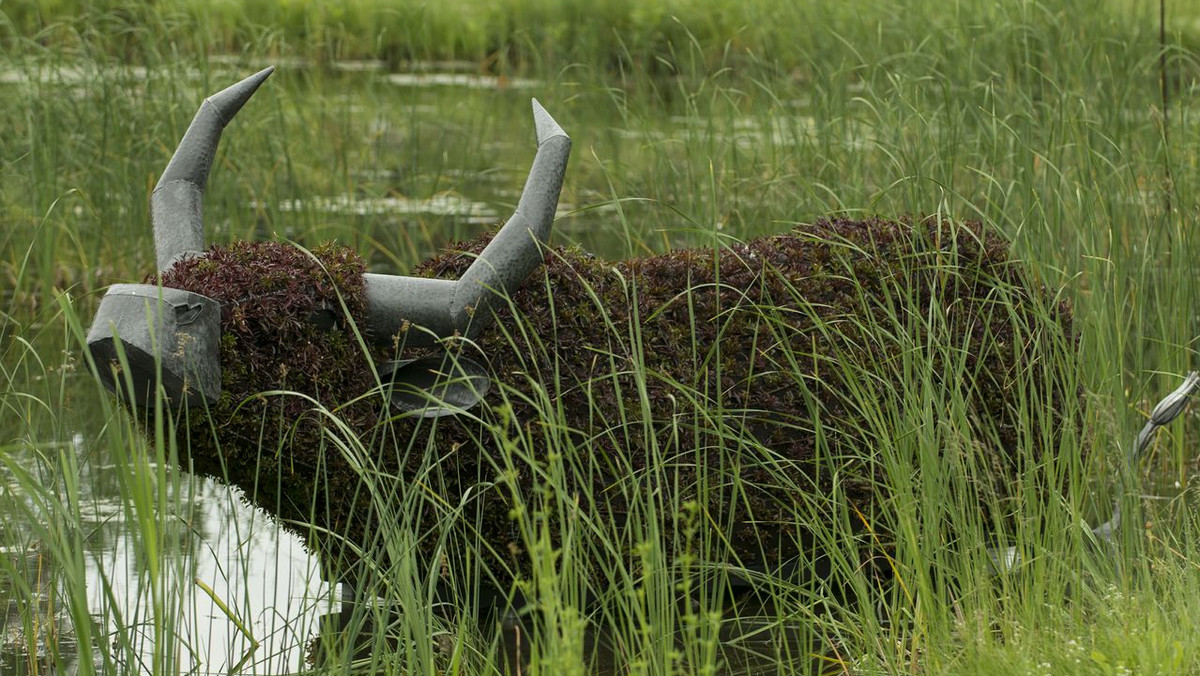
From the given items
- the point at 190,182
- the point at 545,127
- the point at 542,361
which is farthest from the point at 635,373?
the point at 190,182

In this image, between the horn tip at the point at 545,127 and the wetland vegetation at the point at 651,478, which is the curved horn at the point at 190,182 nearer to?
the wetland vegetation at the point at 651,478

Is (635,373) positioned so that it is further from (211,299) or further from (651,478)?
(211,299)

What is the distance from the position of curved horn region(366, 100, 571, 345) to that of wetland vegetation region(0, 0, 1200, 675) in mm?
177

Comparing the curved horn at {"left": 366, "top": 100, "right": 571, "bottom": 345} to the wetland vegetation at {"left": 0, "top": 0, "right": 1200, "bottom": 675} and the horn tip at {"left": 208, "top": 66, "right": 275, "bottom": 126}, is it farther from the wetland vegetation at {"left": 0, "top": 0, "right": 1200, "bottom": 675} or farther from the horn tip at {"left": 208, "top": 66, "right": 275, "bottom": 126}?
the horn tip at {"left": 208, "top": 66, "right": 275, "bottom": 126}

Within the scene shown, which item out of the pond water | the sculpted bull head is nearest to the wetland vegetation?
the pond water

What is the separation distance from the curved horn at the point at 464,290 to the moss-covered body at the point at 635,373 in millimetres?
51

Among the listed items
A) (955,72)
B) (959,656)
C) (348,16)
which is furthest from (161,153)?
(348,16)

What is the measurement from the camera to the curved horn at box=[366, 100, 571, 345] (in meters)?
3.01

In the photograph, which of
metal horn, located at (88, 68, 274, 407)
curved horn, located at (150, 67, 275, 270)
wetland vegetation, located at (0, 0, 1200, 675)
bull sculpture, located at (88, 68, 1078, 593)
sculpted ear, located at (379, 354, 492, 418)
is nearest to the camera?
wetland vegetation, located at (0, 0, 1200, 675)

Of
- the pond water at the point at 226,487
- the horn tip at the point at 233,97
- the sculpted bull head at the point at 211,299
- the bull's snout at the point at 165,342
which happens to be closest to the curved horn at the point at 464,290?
the sculpted bull head at the point at 211,299

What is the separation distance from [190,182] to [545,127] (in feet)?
2.67

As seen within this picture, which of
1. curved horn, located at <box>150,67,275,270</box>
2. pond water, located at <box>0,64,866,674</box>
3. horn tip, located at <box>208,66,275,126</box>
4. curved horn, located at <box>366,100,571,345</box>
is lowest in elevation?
pond water, located at <box>0,64,866,674</box>

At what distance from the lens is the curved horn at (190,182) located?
3.09 m

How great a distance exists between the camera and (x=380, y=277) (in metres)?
3.03
